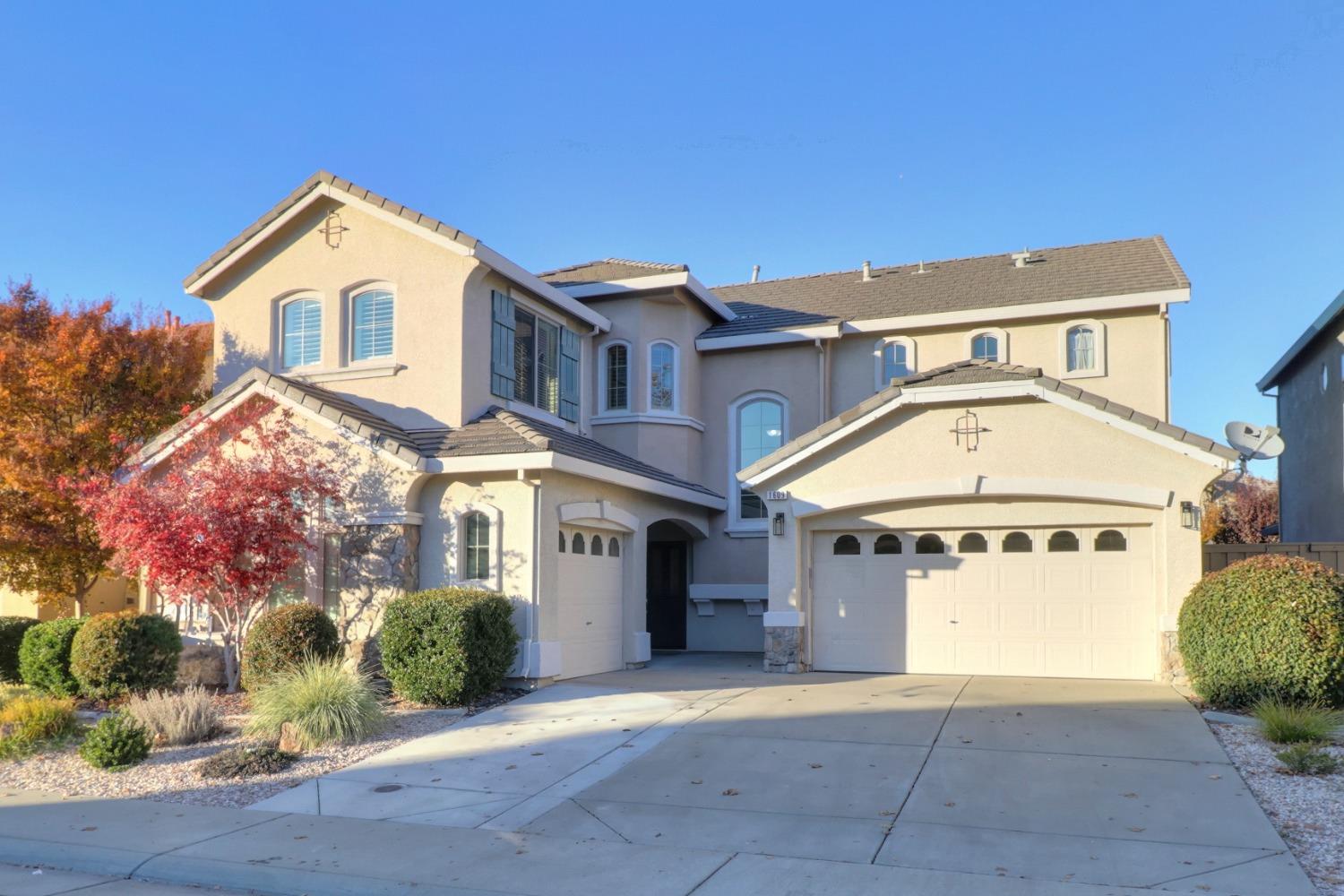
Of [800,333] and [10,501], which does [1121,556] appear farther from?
[10,501]

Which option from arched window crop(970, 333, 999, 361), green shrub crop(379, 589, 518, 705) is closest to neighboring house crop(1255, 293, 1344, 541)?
arched window crop(970, 333, 999, 361)

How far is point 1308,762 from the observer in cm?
902

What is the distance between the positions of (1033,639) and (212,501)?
36.1 feet

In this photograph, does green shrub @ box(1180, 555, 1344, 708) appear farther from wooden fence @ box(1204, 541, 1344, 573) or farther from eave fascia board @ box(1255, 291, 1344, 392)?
eave fascia board @ box(1255, 291, 1344, 392)

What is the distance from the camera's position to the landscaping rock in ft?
48.8

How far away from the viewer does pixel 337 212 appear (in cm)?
1647

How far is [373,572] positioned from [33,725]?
172 inches

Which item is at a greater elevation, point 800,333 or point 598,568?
point 800,333

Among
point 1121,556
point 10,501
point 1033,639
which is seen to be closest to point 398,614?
point 10,501

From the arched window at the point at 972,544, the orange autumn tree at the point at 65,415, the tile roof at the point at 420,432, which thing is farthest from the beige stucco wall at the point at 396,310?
the arched window at the point at 972,544

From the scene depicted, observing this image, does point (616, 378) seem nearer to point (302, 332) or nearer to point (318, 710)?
point (302, 332)

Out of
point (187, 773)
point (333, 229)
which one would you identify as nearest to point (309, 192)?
point (333, 229)

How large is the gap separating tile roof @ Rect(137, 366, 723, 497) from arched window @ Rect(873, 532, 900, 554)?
3897 mm

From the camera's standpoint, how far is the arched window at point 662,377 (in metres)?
19.4
